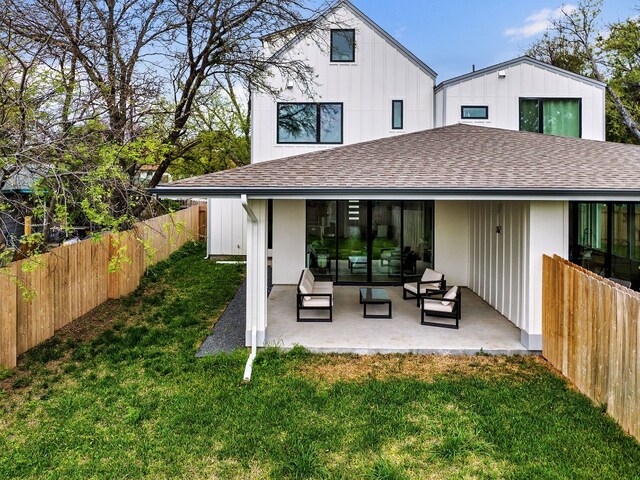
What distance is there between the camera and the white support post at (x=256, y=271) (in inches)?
291

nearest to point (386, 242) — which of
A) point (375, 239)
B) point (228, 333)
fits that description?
point (375, 239)

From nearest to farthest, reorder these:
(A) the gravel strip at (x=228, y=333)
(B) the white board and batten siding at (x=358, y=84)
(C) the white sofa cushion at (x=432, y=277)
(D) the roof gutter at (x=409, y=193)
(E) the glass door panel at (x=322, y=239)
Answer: (D) the roof gutter at (x=409, y=193)
(A) the gravel strip at (x=228, y=333)
(C) the white sofa cushion at (x=432, y=277)
(E) the glass door panel at (x=322, y=239)
(B) the white board and batten siding at (x=358, y=84)

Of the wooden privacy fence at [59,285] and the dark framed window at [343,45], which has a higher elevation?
the dark framed window at [343,45]

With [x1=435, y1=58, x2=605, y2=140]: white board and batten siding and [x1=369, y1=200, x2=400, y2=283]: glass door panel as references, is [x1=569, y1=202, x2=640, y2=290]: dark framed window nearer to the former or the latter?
[x1=369, y1=200, x2=400, y2=283]: glass door panel

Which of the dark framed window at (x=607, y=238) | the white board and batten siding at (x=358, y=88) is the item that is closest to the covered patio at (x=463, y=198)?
the dark framed window at (x=607, y=238)

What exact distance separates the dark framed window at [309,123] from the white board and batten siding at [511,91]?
11.3 feet

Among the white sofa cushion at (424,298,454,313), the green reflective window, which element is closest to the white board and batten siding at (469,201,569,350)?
the white sofa cushion at (424,298,454,313)

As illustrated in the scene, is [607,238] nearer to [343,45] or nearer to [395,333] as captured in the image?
[395,333]

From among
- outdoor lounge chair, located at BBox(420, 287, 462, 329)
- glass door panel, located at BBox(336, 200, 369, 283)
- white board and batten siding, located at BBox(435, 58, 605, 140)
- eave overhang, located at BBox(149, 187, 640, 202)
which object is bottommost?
outdoor lounge chair, located at BBox(420, 287, 462, 329)

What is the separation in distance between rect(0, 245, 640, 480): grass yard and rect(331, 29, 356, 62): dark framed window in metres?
10.3

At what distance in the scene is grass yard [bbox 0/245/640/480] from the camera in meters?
4.15

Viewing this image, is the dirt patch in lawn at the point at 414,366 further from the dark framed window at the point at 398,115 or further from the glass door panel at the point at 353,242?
the dark framed window at the point at 398,115

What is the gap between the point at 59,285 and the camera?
8070 mm

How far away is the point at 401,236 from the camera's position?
12492 mm
